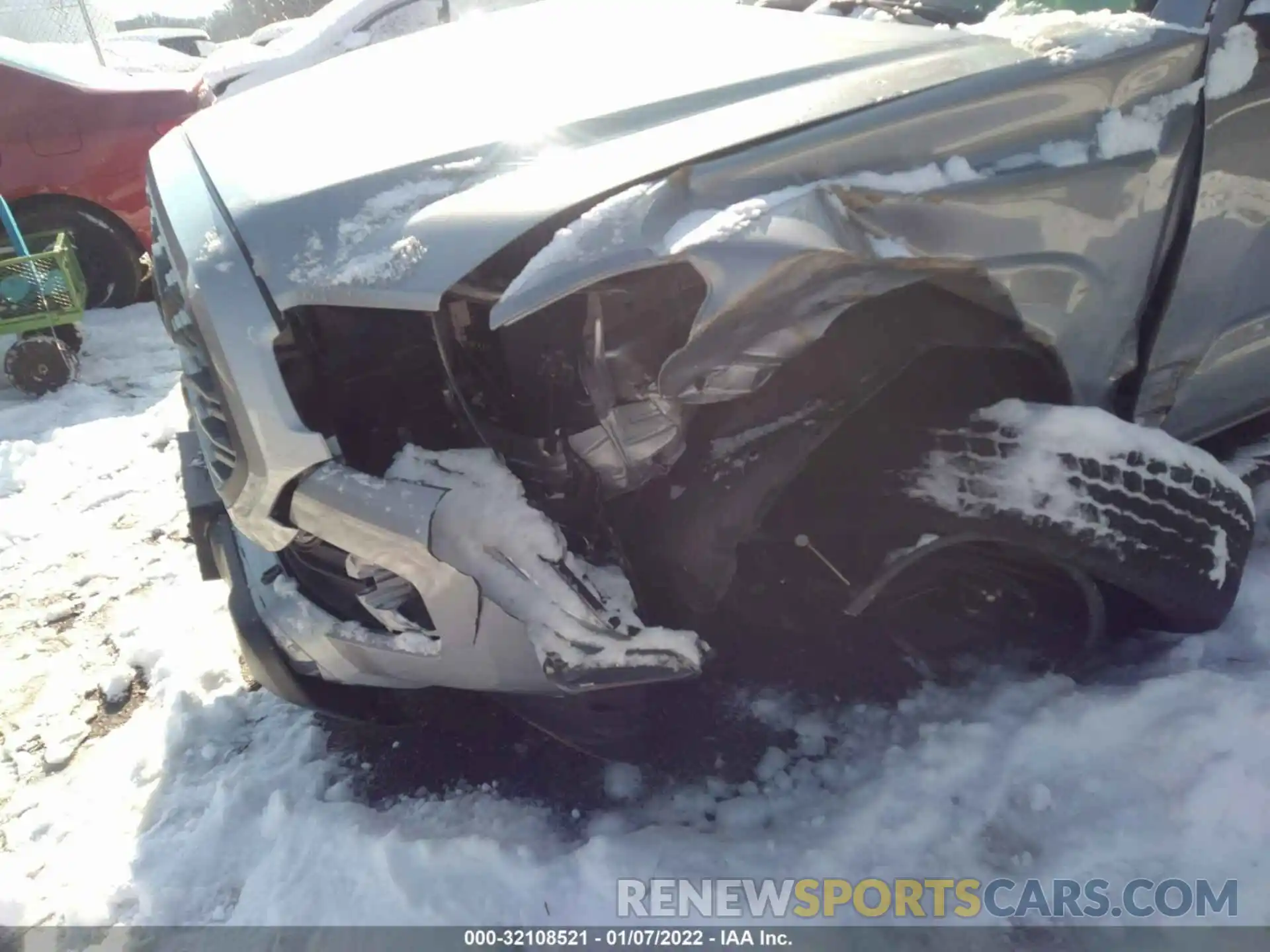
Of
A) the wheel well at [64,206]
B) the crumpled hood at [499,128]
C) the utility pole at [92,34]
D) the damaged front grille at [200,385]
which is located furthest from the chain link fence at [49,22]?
the damaged front grille at [200,385]

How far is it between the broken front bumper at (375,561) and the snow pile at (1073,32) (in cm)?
142

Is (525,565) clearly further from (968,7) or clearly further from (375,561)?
(968,7)

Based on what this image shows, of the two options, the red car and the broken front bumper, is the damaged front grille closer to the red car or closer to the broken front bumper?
the broken front bumper

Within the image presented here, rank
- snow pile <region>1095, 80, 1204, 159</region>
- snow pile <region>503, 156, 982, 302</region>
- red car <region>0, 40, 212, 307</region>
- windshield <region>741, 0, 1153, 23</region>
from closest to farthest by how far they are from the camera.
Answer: snow pile <region>503, 156, 982, 302</region> → snow pile <region>1095, 80, 1204, 159</region> → windshield <region>741, 0, 1153, 23</region> → red car <region>0, 40, 212, 307</region>

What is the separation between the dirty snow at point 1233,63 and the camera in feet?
6.40

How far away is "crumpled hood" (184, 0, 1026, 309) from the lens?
168 cm

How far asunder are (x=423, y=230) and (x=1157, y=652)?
1.97 m

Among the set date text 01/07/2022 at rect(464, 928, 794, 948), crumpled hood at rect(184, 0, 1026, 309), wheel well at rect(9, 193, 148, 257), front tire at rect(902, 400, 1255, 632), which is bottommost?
date text 01/07/2022 at rect(464, 928, 794, 948)

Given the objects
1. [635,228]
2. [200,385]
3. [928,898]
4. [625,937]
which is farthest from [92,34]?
[928,898]

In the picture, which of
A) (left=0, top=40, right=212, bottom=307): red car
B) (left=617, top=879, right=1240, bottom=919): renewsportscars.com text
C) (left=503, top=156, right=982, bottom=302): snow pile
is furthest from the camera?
(left=0, top=40, right=212, bottom=307): red car

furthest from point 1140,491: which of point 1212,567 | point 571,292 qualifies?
point 571,292

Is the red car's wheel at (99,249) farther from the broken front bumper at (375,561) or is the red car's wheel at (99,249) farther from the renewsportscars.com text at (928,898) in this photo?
the renewsportscars.com text at (928,898)

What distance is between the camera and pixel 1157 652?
7.45 ft

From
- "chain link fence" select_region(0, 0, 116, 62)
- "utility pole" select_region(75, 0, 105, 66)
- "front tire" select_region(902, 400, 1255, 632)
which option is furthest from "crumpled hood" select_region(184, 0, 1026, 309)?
"chain link fence" select_region(0, 0, 116, 62)
